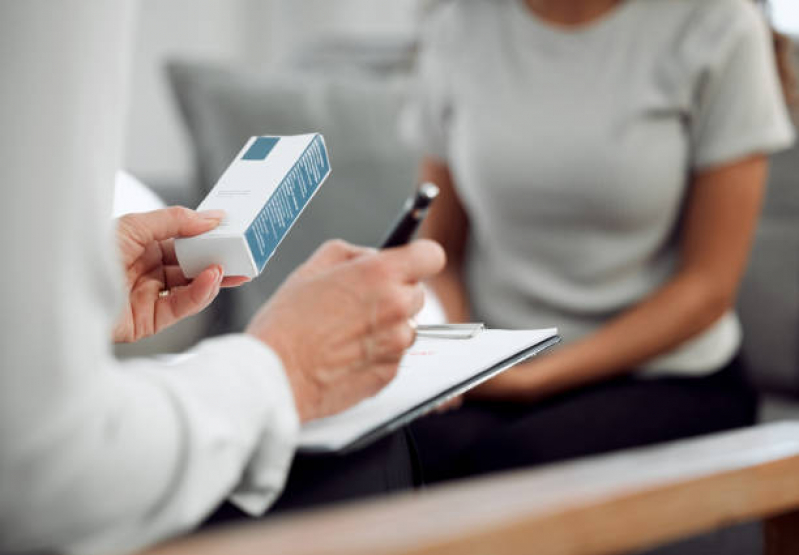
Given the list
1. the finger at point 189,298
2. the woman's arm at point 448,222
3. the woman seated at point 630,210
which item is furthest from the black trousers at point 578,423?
the finger at point 189,298

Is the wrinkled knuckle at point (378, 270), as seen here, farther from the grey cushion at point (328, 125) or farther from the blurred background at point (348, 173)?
the grey cushion at point (328, 125)

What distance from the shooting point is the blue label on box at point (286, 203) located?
49cm

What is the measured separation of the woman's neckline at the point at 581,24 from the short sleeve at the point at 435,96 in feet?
0.36

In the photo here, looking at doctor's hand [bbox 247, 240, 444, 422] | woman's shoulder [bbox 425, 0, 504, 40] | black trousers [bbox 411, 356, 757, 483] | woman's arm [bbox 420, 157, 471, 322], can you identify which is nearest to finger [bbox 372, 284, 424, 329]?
doctor's hand [bbox 247, 240, 444, 422]

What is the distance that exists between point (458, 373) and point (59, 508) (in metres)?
0.25

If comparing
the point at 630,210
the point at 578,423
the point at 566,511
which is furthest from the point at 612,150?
the point at 566,511

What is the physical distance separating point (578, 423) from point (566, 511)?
23.3 inches

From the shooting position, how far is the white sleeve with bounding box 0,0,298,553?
0.31m

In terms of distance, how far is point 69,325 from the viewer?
0.32 m

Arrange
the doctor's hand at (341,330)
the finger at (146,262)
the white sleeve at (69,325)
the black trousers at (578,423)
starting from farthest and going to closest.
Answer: the black trousers at (578,423)
the finger at (146,262)
the doctor's hand at (341,330)
the white sleeve at (69,325)

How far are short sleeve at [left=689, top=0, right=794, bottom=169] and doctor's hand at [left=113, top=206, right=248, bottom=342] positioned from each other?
0.70m

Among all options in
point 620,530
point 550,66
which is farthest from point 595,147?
point 620,530

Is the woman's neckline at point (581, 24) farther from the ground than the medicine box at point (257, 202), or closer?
closer

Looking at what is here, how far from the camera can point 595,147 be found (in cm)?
107
